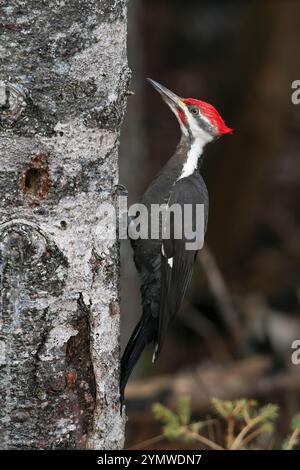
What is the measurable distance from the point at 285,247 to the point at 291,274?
674 mm

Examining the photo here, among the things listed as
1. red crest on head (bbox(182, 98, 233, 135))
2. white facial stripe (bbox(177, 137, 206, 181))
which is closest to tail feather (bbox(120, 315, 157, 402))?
white facial stripe (bbox(177, 137, 206, 181))

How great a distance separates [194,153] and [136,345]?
102cm

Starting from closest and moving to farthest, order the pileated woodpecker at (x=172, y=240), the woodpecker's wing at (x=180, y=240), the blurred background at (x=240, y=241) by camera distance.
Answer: the pileated woodpecker at (x=172, y=240), the woodpecker's wing at (x=180, y=240), the blurred background at (x=240, y=241)

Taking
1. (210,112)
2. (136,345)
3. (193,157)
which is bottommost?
(136,345)

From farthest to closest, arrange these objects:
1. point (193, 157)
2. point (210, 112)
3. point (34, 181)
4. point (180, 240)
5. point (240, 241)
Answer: point (240, 241)
point (193, 157)
point (210, 112)
point (180, 240)
point (34, 181)

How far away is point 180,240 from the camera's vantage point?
3.64 meters

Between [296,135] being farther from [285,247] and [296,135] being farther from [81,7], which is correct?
[81,7]

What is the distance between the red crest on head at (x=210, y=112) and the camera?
3765 mm

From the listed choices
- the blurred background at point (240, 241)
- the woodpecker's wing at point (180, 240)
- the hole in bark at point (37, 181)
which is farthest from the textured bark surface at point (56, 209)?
the blurred background at point (240, 241)

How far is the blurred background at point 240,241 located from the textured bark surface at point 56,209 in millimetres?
1704

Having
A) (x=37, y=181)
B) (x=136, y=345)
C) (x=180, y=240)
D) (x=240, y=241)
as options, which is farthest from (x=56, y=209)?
(x=240, y=241)

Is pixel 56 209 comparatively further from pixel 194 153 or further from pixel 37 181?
pixel 194 153

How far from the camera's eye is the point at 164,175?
383 cm

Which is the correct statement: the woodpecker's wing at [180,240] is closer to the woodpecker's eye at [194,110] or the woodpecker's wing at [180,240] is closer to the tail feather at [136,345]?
the tail feather at [136,345]
